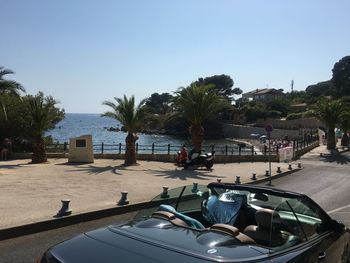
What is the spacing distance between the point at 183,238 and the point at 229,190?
1.80 metres

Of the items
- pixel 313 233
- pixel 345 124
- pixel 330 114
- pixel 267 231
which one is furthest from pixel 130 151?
pixel 345 124

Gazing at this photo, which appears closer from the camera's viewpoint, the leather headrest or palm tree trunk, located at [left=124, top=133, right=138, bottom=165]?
the leather headrest

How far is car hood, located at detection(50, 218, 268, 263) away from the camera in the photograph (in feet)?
10.4

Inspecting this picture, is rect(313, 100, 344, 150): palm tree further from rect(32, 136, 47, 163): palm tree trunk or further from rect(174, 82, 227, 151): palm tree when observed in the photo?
rect(32, 136, 47, 163): palm tree trunk

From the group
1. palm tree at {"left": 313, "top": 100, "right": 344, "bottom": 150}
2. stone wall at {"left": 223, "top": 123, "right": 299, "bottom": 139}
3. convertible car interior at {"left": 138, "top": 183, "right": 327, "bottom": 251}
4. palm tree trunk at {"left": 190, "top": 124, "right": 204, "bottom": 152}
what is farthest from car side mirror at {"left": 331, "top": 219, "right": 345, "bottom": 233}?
stone wall at {"left": 223, "top": 123, "right": 299, "bottom": 139}

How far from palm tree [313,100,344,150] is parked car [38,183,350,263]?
36443mm

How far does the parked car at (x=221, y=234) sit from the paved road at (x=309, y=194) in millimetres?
2965

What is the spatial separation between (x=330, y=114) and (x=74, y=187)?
102 ft

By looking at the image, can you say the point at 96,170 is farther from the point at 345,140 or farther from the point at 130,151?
the point at 345,140

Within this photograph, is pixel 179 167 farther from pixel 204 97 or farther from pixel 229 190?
pixel 229 190

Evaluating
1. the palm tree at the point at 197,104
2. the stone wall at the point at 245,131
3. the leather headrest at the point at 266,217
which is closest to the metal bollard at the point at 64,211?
the leather headrest at the point at 266,217

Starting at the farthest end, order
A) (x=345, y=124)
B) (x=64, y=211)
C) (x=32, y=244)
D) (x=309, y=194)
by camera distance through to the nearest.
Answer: (x=345, y=124) → (x=309, y=194) → (x=64, y=211) → (x=32, y=244)

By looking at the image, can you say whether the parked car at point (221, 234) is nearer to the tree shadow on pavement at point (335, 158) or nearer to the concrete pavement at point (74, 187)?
the concrete pavement at point (74, 187)

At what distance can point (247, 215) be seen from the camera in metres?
5.09
